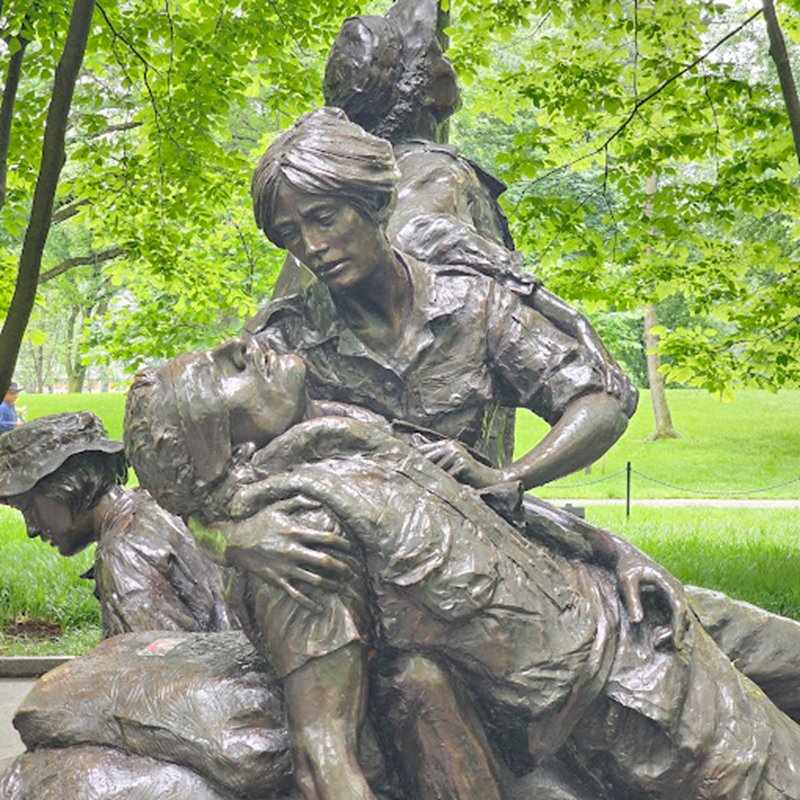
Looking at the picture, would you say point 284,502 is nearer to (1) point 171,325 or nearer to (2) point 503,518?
(2) point 503,518

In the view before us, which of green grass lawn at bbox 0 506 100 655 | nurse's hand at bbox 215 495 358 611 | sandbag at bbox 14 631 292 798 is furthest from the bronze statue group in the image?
green grass lawn at bbox 0 506 100 655

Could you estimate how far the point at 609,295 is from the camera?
884cm

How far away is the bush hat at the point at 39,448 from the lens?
3.70 m

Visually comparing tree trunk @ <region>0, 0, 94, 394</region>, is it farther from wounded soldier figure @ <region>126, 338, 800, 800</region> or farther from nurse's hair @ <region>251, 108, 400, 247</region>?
wounded soldier figure @ <region>126, 338, 800, 800</region>

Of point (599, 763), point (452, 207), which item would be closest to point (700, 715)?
point (599, 763)

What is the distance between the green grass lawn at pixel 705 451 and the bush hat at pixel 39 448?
12532 millimetres

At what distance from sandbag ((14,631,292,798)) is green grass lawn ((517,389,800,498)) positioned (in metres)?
13.5

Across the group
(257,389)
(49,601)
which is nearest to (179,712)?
(257,389)

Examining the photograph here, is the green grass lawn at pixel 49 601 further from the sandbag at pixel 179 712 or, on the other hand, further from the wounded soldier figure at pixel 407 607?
the wounded soldier figure at pixel 407 607

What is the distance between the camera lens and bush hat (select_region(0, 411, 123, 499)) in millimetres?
3699

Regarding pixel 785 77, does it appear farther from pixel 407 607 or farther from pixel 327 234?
pixel 407 607

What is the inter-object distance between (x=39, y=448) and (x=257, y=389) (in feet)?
4.47

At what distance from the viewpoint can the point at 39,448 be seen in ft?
12.2

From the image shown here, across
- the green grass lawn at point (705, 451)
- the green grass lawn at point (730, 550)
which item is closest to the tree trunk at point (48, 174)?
the green grass lawn at point (730, 550)
